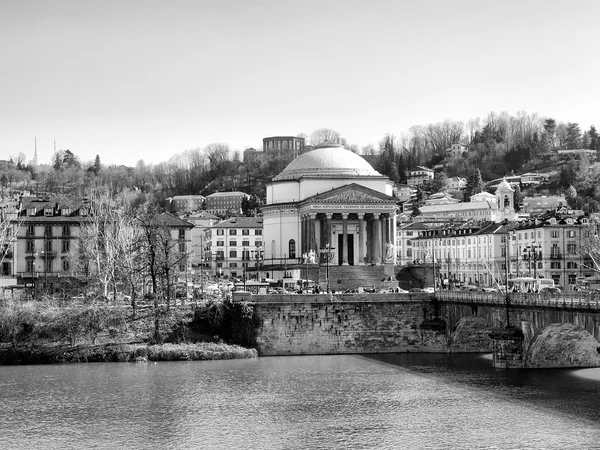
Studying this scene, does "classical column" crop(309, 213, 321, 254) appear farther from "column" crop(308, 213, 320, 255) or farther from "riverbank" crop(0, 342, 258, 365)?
"riverbank" crop(0, 342, 258, 365)

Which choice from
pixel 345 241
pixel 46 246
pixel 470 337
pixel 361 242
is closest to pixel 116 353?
pixel 470 337

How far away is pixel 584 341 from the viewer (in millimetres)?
63719

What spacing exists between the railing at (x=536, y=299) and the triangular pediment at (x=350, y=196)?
123 ft

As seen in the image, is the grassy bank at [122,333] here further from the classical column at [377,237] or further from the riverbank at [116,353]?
the classical column at [377,237]

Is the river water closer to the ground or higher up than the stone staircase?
closer to the ground

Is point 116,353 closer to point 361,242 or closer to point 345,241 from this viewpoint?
point 345,241

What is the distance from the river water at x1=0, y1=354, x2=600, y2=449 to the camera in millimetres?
44625

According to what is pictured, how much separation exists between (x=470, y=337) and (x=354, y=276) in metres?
26.1

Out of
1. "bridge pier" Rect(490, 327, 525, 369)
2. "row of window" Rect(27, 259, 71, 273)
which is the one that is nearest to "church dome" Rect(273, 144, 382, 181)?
"row of window" Rect(27, 259, 71, 273)

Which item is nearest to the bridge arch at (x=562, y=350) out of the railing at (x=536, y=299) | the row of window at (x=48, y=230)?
the railing at (x=536, y=299)

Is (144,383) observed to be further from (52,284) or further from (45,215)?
(45,215)

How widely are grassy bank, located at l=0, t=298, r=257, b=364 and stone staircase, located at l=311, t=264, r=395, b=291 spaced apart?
22.7 metres

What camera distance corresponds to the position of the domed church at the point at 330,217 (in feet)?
364

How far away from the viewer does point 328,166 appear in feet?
388
